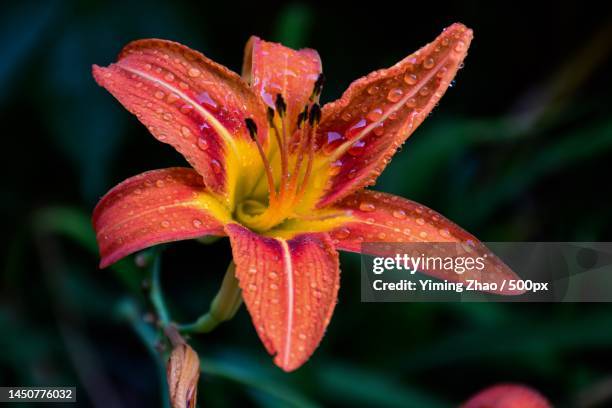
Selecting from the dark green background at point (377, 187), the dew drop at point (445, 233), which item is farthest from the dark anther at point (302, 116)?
the dark green background at point (377, 187)

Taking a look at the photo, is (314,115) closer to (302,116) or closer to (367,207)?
(302,116)

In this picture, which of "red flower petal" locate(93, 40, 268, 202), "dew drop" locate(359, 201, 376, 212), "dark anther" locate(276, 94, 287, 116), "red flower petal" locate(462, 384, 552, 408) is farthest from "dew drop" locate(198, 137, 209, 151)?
"red flower petal" locate(462, 384, 552, 408)

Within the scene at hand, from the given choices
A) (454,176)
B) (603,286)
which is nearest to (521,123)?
(454,176)

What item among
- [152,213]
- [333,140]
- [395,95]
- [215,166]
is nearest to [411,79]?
[395,95]

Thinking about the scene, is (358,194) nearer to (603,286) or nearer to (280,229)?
(280,229)

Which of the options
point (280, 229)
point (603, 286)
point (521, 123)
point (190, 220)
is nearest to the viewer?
point (190, 220)

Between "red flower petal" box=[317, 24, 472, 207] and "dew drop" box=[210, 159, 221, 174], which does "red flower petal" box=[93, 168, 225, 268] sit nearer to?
"dew drop" box=[210, 159, 221, 174]
